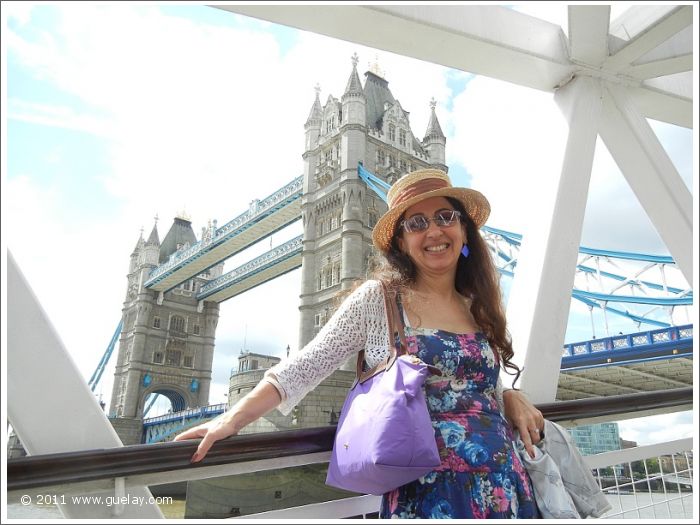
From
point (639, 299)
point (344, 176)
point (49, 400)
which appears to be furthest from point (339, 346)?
point (344, 176)

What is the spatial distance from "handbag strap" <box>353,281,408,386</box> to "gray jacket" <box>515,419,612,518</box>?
0.26 m

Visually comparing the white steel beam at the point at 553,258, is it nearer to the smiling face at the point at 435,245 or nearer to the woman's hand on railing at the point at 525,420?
the woman's hand on railing at the point at 525,420

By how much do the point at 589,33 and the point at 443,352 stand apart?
37.5 inches

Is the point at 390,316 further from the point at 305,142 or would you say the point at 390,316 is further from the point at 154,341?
the point at 154,341

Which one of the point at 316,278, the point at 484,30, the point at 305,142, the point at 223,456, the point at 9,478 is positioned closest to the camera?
the point at 9,478

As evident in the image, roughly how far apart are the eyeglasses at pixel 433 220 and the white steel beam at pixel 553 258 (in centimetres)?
45

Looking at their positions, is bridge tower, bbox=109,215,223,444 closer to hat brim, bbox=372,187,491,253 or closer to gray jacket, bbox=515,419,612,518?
hat brim, bbox=372,187,491,253

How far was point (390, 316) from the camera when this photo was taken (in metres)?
0.77

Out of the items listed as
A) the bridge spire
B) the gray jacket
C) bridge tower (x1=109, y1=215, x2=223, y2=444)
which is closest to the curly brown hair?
the gray jacket

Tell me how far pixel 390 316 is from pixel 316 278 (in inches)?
626

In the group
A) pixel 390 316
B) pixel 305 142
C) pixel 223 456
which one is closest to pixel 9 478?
pixel 223 456

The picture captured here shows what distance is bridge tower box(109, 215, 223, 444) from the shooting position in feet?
77.7

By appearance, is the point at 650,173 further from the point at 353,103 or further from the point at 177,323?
the point at 177,323

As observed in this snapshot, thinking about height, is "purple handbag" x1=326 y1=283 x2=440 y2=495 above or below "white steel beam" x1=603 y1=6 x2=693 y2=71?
below
